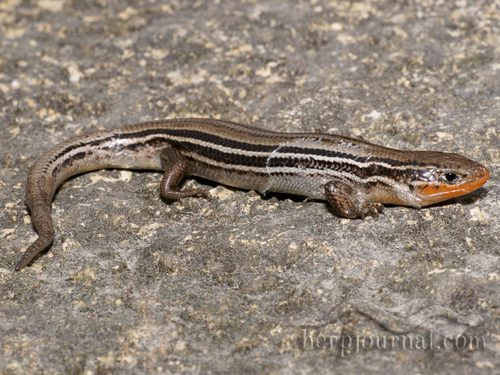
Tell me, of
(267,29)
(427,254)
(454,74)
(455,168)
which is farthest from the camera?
(267,29)

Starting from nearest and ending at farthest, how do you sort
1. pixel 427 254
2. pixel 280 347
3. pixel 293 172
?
pixel 280 347 → pixel 427 254 → pixel 293 172

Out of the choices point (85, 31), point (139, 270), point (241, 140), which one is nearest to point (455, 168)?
point (241, 140)

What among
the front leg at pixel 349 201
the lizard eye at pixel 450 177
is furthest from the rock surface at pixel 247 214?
the lizard eye at pixel 450 177

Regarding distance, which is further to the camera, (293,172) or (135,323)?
(293,172)

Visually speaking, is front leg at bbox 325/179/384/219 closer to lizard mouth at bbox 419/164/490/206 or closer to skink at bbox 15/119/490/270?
skink at bbox 15/119/490/270

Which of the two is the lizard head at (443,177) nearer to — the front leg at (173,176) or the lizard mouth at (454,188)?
the lizard mouth at (454,188)

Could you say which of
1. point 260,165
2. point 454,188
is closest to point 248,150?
point 260,165

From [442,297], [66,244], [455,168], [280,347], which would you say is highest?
[455,168]

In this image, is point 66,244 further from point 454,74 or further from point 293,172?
point 454,74
